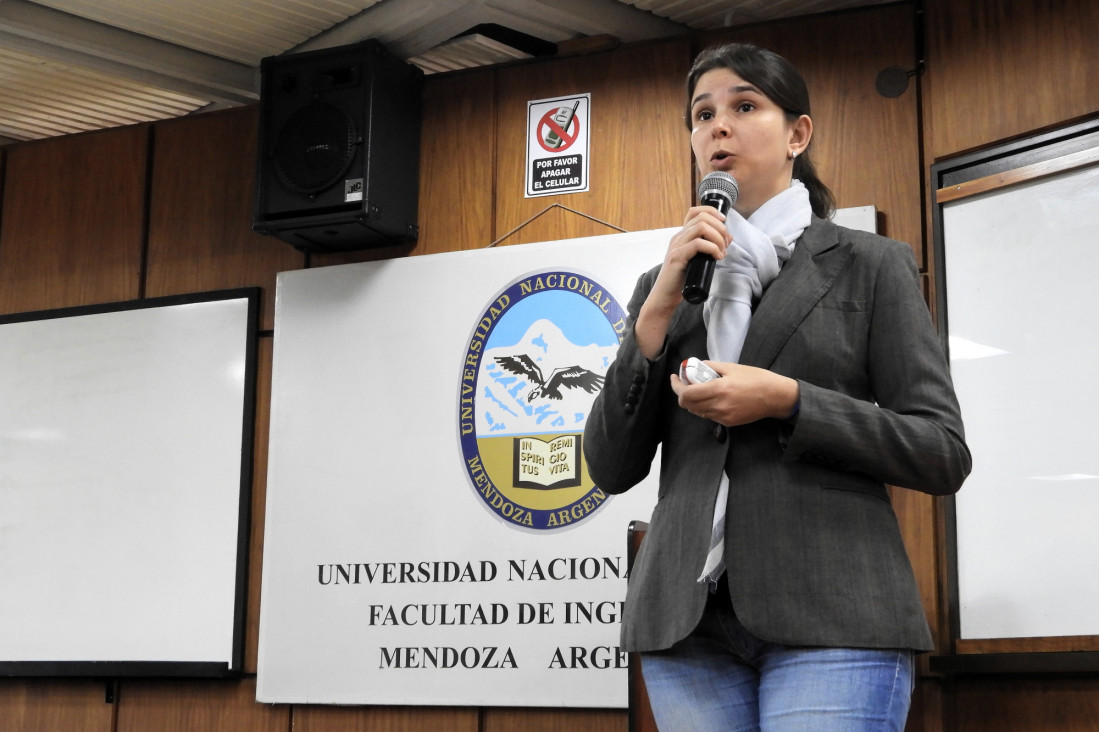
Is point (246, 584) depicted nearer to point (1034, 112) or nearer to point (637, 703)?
point (637, 703)

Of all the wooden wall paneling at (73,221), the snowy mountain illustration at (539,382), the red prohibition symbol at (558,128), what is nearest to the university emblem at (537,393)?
the snowy mountain illustration at (539,382)

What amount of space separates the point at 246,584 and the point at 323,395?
26.7 inches

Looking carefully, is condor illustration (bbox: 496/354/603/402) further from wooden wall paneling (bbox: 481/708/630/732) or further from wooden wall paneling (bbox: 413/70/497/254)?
wooden wall paneling (bbox: 481/708/630/732)

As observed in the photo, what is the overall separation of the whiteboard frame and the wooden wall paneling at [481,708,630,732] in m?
Result: 0.91

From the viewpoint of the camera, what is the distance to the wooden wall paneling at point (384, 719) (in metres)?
3.58

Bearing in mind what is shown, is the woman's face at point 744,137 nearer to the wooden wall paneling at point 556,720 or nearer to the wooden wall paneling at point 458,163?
the wooden wall paneling at point 556,720

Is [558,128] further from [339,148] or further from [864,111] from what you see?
[864,111]

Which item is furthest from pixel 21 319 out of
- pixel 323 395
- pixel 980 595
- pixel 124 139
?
pixel 980 595

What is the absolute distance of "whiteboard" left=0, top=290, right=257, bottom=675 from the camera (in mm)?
3988

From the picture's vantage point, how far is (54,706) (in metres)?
4.15

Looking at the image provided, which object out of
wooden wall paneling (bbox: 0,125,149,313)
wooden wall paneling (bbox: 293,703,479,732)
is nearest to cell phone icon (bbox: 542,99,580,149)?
wooden wall paneling (bbox: 0,125,149,313)

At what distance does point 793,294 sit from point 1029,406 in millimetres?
1797

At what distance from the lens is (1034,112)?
3.06 meters

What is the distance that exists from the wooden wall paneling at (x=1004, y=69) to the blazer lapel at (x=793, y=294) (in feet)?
6.26
